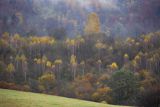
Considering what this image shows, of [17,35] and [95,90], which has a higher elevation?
[17,35]

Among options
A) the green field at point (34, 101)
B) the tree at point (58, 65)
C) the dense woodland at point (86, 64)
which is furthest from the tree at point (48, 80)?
the green field at point (34, 101)

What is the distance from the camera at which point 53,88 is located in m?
11.1

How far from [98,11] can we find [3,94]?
3520 mm

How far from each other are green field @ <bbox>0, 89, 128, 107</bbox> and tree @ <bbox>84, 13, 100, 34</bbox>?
2.03 m

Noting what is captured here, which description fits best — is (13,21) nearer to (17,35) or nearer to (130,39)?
(17,35)

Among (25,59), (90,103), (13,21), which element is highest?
(13,21)

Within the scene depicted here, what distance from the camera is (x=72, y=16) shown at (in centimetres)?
1150

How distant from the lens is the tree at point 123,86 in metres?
10.9

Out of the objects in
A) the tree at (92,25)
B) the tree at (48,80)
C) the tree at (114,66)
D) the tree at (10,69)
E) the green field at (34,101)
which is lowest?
the green field at (34,101)

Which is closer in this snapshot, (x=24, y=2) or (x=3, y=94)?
(x=3, y=94)

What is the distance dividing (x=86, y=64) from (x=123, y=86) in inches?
46.6

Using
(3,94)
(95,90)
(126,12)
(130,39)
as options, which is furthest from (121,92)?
(3,94)

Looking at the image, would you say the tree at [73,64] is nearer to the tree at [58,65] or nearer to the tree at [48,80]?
the tree at [58,65]

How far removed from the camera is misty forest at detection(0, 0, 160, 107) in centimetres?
1106
